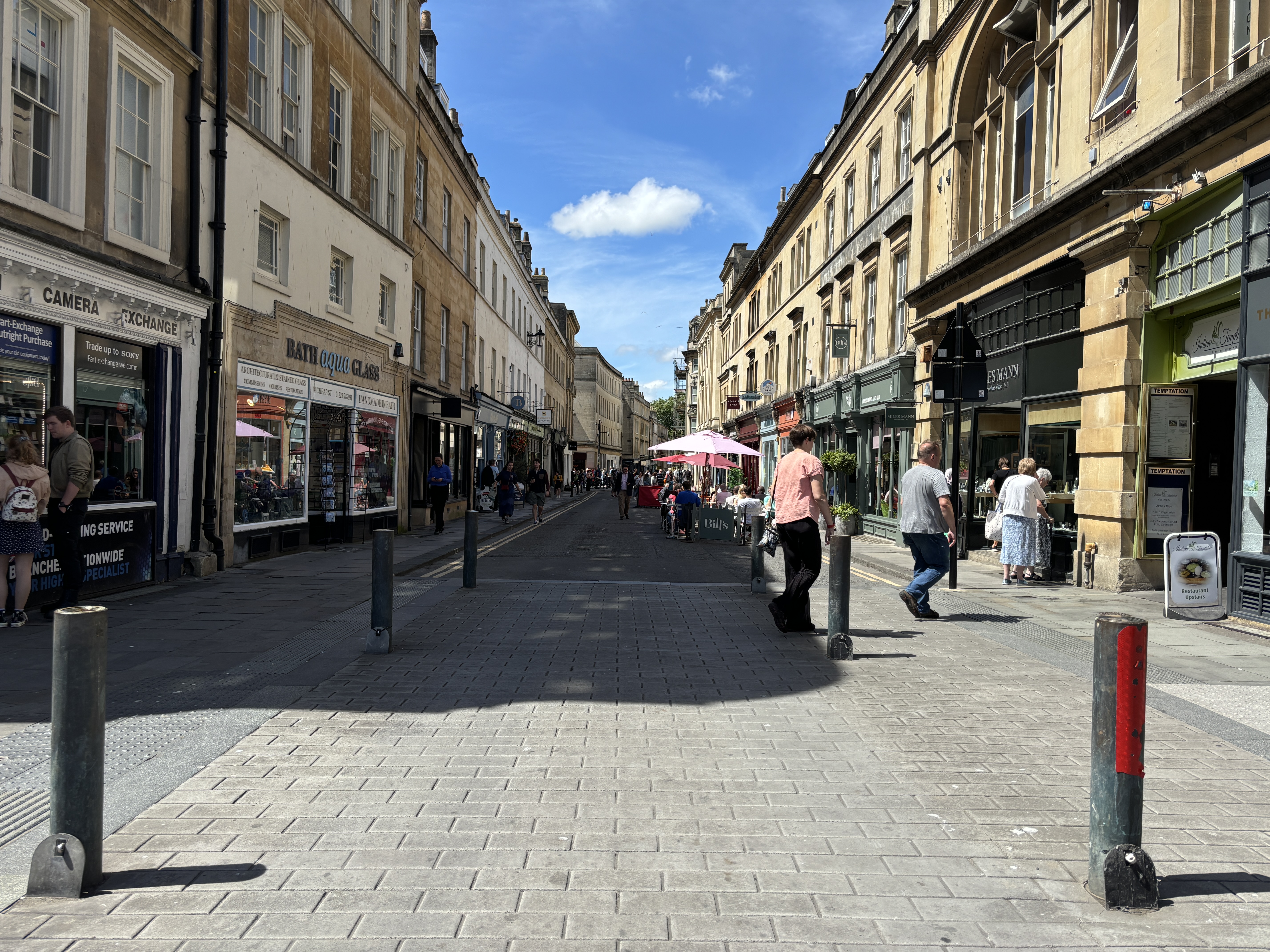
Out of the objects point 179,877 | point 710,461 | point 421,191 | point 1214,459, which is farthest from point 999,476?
point 421,191

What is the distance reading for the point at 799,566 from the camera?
7.99 m

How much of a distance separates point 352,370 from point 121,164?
6907 mm

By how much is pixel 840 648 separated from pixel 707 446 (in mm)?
15305

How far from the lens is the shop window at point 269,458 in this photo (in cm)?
1317

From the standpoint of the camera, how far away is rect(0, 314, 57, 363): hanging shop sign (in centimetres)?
848

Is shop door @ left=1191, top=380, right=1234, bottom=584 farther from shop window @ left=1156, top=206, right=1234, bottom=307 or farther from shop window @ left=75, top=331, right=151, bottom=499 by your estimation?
shop window @ left=75, top=331, right=151, bottom=499

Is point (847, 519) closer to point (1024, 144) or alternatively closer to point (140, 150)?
point (1024, 144)

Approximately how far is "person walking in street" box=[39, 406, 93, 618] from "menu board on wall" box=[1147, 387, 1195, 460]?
37.5 feet

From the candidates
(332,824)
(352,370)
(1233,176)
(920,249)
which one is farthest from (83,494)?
(920,249)

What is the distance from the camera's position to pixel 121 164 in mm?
10555

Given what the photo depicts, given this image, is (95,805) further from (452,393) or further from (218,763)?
(452,393)

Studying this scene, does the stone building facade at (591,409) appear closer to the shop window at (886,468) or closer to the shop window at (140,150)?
the shop window at (886,468)

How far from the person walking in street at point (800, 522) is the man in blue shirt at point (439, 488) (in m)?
12.6

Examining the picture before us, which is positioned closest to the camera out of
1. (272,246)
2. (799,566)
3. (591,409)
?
(799,566)
